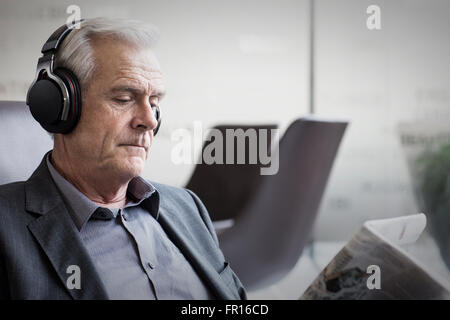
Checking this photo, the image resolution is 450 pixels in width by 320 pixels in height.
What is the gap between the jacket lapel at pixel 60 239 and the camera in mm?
754

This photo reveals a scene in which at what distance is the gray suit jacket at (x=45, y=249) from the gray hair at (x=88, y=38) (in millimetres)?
180

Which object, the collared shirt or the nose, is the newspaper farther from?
the nose

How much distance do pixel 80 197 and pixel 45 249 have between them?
4.7 inches

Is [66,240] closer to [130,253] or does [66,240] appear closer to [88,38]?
[130,253]

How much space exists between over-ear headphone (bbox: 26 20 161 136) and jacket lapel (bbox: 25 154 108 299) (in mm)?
117

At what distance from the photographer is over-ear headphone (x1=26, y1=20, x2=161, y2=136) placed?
830mm

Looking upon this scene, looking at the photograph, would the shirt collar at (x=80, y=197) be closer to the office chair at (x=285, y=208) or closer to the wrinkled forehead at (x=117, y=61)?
the wrinkled forehead at (x=117, y=61)

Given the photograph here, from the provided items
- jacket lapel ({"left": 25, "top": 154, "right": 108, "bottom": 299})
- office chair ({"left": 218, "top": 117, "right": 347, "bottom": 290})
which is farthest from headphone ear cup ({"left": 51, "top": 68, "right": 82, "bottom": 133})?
office chair ({"left": 218, "top": 117, "right": 347, "bottom": 290})

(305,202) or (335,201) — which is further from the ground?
(305,202)

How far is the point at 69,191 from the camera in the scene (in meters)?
0.86

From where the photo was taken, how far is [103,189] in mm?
910
